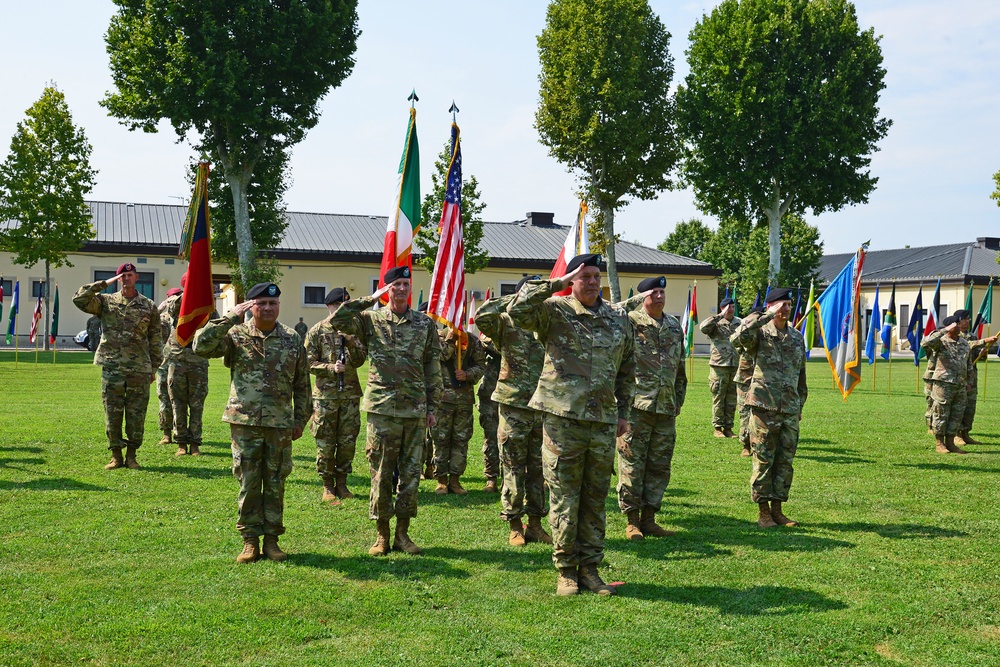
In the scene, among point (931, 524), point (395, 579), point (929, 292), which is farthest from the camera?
point (929, 292)

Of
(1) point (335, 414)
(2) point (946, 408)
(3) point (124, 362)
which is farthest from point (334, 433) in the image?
(2) point (946, 408)

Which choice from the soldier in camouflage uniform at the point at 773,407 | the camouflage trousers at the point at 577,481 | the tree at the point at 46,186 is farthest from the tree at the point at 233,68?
the camouflage trousers at the point at 577,481

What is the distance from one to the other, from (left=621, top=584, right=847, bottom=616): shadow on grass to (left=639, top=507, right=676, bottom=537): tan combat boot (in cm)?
167

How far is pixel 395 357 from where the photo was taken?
780 centimetres

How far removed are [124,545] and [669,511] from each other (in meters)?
5.42

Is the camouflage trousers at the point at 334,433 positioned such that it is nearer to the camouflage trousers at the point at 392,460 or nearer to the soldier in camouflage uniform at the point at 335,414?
the soldier in camouflage uniform at the point at 335,414

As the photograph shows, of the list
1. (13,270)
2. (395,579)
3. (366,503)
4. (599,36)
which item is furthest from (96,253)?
(395,579)

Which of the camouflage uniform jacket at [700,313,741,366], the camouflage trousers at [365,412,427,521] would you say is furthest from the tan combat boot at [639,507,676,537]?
the camouflage uniform jacket at [700,313,741,366]

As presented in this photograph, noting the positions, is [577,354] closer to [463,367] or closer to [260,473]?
[260,473]

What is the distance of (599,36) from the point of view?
4200 centimetres

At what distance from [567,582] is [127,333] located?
285 inches

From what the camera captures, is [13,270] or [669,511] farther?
[13,270]

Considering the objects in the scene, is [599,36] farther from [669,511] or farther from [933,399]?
[669,511]

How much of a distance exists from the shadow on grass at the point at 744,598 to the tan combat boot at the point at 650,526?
167cm
